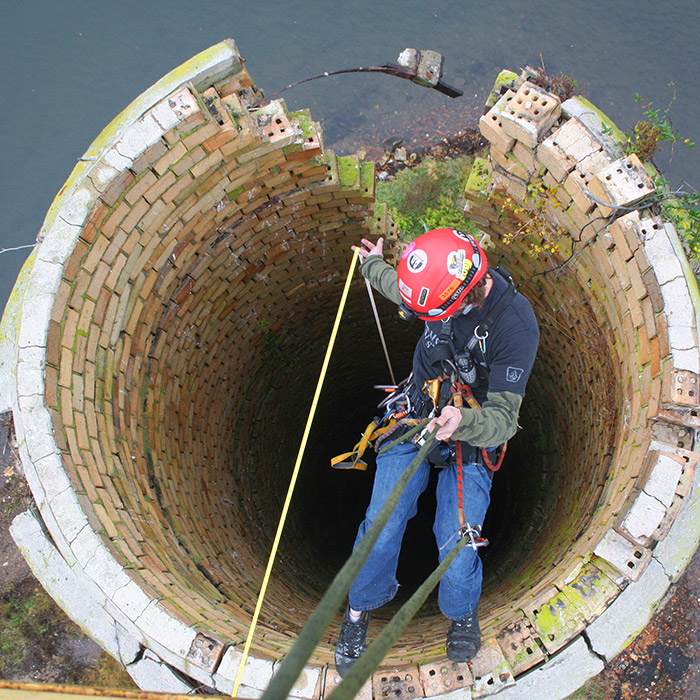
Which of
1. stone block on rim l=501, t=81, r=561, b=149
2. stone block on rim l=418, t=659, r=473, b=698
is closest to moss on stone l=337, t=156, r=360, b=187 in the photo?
stone block on rim l=501, t=81, r=561, b=149

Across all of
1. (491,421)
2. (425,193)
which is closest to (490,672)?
(491,421)

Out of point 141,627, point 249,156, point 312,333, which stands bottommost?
point 141,627

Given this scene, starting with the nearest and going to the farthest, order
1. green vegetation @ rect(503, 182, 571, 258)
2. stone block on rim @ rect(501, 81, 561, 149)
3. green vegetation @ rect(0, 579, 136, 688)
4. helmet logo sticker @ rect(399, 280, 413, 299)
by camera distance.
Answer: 1. helmet logo sticker @ rect(399, 280, 413, 299)
2. stone block on rim @ rect(501, 81, 561, 149)
3. green vegetation @ rect(503, 182, 571, 258)
4. green vegetation @ rect(0, 579, 136, 688)

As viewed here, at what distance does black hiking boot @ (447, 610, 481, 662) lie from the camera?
2.75m

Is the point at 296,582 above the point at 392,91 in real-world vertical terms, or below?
below

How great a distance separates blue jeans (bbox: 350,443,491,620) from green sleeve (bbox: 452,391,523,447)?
0.67 meters

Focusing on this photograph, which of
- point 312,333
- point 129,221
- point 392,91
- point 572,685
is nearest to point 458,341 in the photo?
point 572,685

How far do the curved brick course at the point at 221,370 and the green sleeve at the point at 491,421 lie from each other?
78cm

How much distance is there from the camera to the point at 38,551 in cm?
307

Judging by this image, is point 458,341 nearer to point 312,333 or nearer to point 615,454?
point 615,454

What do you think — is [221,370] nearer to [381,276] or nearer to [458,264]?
[381,276]

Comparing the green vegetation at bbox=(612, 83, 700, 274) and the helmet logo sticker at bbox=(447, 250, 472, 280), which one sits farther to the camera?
the green vegetation at bbox=(612, 83, 700, 274)

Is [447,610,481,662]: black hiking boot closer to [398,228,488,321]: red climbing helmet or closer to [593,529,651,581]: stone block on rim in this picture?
[593,529,651,581]: stone block on rim

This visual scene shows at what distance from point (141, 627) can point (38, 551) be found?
79 cm
